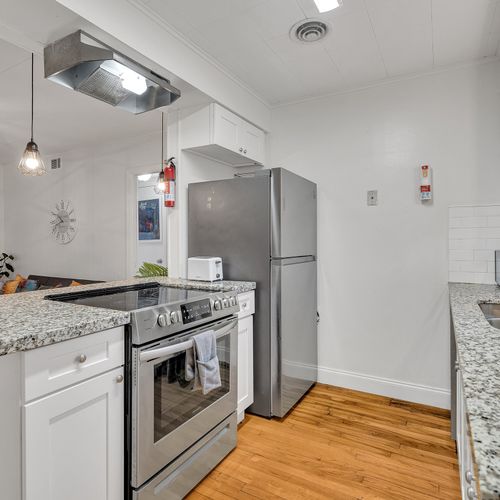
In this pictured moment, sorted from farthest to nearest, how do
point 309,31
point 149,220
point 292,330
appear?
point 149,220 → point 292,330 → point 309,31

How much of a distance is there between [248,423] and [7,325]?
165 cm

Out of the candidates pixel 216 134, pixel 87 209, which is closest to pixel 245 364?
pixel 216 134

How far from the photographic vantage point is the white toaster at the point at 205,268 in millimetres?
2311

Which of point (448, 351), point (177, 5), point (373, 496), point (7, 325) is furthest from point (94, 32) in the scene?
point (448, 351)

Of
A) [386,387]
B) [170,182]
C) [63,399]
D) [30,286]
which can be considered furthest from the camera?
[30,286]

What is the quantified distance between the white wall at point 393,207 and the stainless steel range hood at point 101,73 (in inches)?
57.7

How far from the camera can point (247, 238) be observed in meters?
2.36

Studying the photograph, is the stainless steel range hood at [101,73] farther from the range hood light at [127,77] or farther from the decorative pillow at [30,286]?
the decorative pillow at [30,286]

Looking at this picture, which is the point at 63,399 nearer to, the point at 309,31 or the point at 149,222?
the point at 309,31

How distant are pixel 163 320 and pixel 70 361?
1.30ft

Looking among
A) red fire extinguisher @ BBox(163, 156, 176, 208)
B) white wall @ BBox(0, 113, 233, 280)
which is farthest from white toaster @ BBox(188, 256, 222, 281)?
white wall @ BBox(0, 113, 233, 280)

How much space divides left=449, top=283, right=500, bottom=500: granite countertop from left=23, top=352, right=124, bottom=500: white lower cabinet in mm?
1167

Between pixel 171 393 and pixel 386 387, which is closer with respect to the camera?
pixel 171 393

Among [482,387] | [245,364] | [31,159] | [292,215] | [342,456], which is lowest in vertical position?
[342,456]
